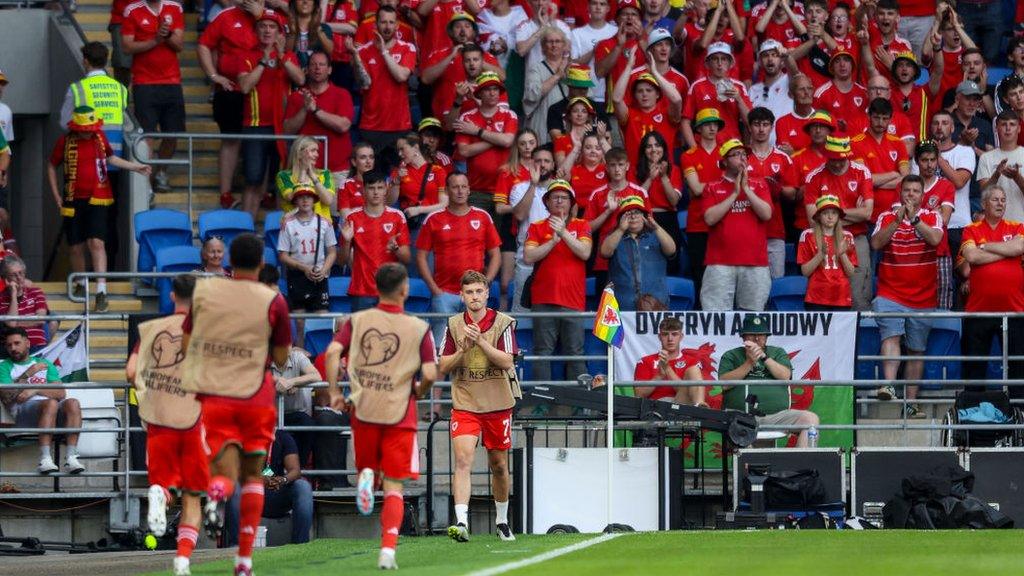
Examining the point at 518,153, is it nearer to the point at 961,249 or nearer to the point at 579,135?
the point at 579,135

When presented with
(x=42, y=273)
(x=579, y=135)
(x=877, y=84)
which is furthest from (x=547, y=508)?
(x=42, y=273)

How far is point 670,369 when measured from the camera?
1928cm

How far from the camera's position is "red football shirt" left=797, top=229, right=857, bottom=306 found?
20.5 m

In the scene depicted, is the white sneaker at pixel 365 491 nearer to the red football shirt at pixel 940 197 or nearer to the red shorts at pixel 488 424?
the red shorts at pixel 488 424

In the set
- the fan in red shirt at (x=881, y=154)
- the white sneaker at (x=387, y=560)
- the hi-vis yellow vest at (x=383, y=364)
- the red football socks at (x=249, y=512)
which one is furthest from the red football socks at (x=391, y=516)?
the fan in red shirt at (x=881, y=154)

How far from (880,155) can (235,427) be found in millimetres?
11778

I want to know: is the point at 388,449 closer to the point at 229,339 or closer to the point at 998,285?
the point at 229,339

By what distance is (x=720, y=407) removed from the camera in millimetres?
19219

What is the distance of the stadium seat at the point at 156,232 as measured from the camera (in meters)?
21.4

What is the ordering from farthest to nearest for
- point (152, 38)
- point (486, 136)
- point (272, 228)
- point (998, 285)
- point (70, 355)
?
point (152, 38), point (486, 136), point (272, 228), point (998, 285), point (70, 355)

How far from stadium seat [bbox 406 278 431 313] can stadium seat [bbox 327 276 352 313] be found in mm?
670

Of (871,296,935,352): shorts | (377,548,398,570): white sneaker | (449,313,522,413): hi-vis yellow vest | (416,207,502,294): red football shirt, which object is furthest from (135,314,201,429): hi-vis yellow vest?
(871,296,935,352): shorts

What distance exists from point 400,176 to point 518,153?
→ 135 centimetres

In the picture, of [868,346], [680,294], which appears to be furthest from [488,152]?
[868,346]
